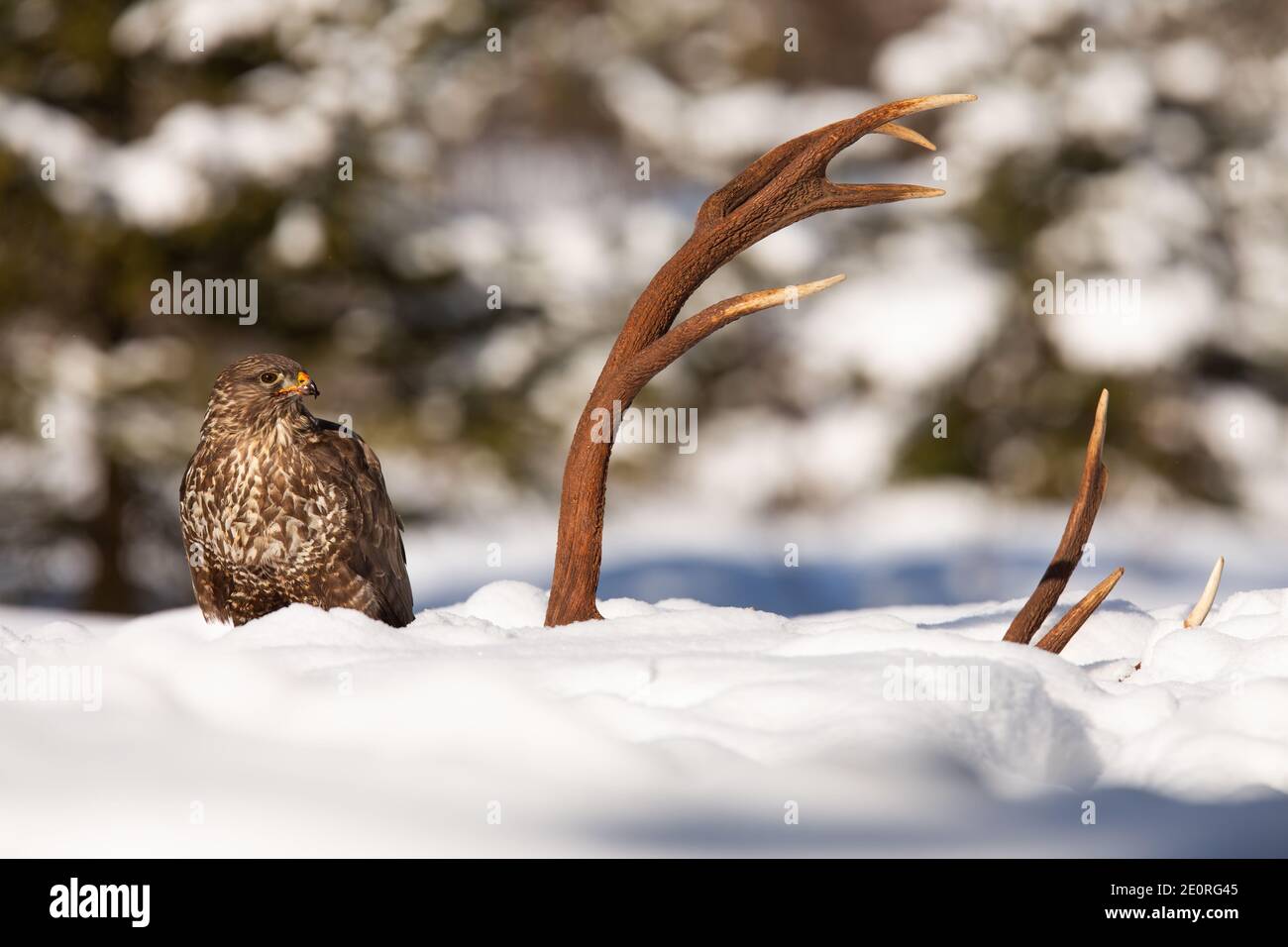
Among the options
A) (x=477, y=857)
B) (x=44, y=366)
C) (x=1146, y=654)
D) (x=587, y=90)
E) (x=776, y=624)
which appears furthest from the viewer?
(x=587, y=90)

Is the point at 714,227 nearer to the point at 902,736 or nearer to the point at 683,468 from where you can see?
the point at 902,736

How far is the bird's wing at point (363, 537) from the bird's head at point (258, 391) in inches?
5.6

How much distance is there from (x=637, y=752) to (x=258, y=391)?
192 cm

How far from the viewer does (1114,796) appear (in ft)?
7.58

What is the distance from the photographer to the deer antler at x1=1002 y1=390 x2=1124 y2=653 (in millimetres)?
3053

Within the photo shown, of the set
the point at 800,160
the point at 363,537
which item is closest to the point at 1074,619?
the point at 800,160

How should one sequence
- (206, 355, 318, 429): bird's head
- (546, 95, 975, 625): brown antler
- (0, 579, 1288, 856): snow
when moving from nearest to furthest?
(0, 579, 1288, 856): snow < (546, 95, 975, 625): brown antler < (206, 355, 318, 429): bird's head

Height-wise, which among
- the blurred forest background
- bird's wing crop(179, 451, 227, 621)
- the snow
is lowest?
the snow

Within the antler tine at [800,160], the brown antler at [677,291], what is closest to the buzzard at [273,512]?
the brown antler at [677,291]

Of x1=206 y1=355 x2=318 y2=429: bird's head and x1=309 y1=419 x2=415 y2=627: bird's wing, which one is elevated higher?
x1=206 y1=355 x2=318 y2=429: bird's head

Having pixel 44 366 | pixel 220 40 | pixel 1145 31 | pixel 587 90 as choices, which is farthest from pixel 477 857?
pixel 1145 31

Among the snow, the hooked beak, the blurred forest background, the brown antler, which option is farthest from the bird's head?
the blurred forest background

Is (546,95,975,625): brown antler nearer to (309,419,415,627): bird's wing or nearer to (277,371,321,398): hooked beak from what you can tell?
(309,419,415,627): bird's wing

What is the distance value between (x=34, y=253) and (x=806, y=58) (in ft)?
24.5
